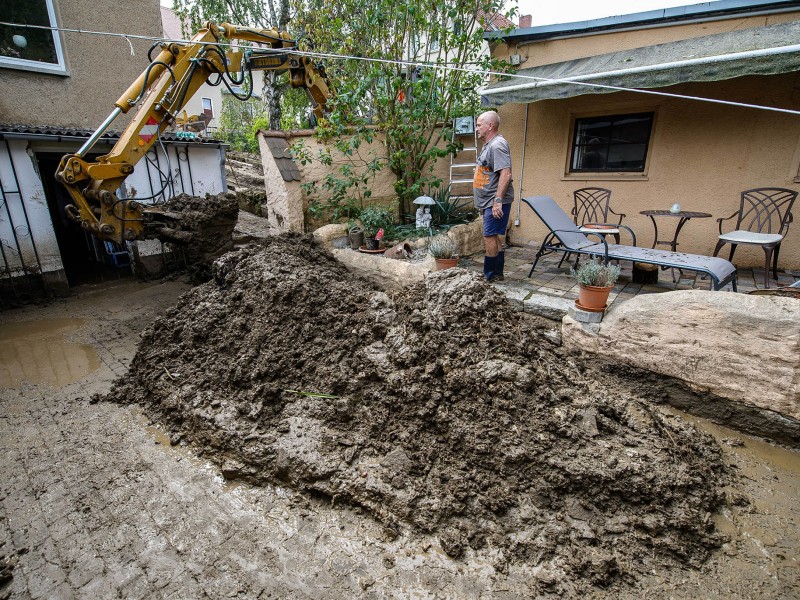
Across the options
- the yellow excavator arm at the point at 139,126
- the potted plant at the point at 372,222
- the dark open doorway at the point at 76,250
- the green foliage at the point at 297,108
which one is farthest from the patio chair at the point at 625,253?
the green foliage at the point at 297,108

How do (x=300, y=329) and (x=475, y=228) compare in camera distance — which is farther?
(x=475, y=228)

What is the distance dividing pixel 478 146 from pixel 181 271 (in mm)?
5545

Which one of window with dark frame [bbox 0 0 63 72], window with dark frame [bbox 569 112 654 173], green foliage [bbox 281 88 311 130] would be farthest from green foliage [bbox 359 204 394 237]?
green foliage [bbox 281 88 311 130]

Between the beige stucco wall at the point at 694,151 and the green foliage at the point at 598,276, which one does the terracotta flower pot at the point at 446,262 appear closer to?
the green foliage at the point at 598,276

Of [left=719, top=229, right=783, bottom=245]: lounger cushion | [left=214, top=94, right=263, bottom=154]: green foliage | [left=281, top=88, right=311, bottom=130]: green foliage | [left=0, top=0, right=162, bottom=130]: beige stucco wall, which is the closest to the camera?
[left=719, top=229, right=783, bottom=245]: lounger cushion

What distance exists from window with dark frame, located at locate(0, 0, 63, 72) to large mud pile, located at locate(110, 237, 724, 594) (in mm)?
6069

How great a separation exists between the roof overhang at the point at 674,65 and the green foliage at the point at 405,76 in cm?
103

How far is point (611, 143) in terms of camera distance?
578 cm

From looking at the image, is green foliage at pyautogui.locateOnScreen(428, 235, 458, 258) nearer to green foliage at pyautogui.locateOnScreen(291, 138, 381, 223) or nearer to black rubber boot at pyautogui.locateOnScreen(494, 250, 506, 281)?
black rubber boot at pyautogui.locateOnScreen(494, 250, 506, 281)

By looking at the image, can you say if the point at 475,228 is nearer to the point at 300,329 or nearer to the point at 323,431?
the point at 300,329

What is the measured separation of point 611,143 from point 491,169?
246 cm

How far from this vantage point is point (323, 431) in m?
2.76

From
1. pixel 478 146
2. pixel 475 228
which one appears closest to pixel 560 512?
pixel 475 228

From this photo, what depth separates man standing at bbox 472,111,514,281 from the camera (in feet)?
14.1
